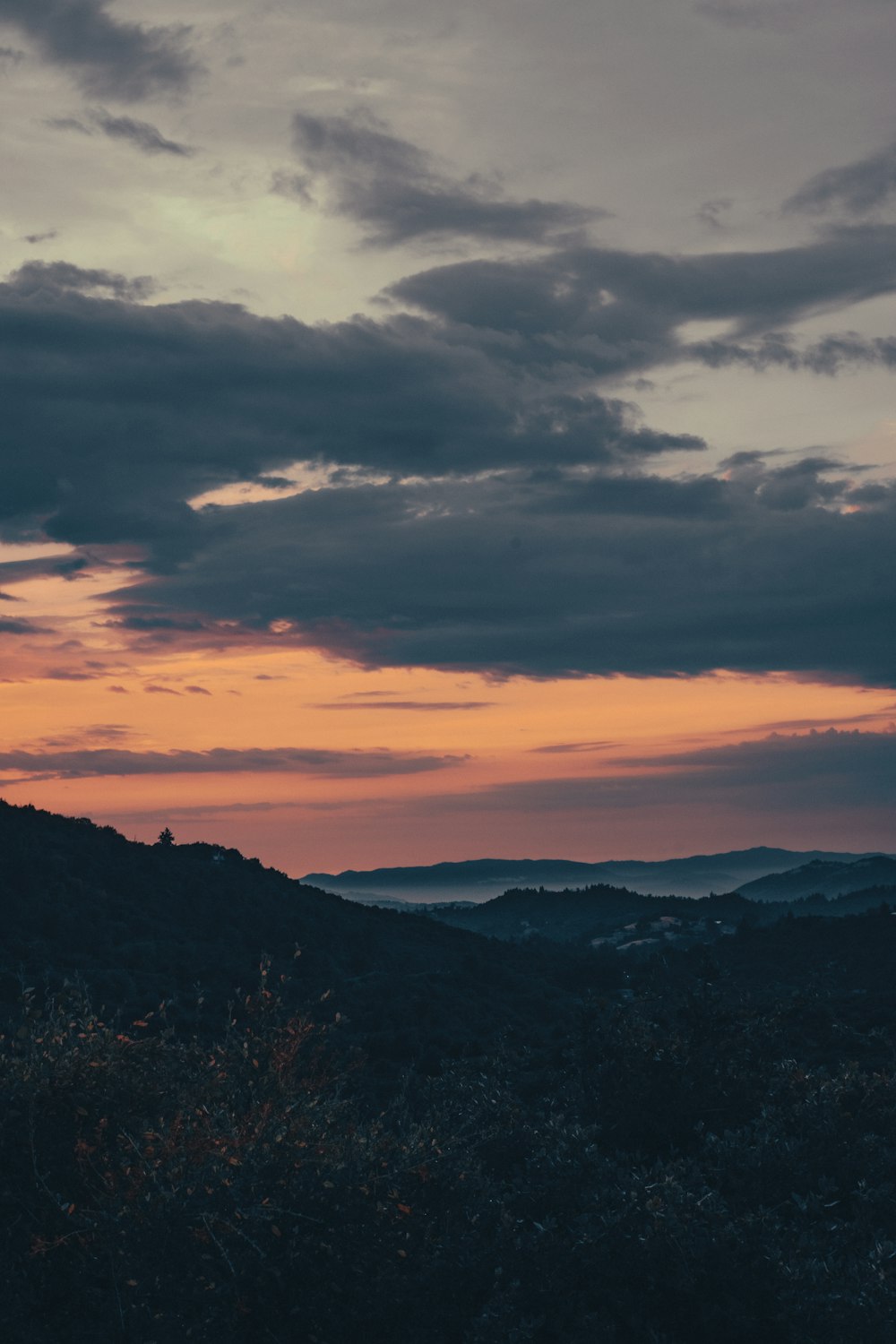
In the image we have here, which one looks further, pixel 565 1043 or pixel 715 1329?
pixel 565 1043

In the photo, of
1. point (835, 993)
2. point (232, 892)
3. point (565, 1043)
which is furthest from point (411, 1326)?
point (232, 892)

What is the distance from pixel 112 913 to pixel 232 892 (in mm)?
11971

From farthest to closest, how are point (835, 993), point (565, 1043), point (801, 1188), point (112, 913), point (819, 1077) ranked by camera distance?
point (112, 913) → point (835, 993) → point (565, 1043) → point (819, 1077) → point (801, 1188)

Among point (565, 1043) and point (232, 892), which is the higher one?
point (232, 892)

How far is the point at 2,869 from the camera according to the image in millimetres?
81625

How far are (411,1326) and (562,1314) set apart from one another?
2.50 metres

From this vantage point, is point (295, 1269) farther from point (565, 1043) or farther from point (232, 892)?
point (232, 892)

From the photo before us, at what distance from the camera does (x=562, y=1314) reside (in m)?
19.5

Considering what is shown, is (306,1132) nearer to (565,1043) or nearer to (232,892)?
(565,1043)

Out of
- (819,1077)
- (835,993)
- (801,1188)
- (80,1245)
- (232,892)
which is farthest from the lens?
(232,892)

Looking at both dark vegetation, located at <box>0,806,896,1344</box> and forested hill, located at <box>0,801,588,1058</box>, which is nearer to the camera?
dark vegetation, located at <box>0,806,896,1344</box>

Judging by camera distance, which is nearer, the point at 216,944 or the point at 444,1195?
the point at 444,1195

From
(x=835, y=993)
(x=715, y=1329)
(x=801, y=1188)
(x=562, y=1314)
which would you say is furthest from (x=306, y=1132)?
(x=835, y=993)

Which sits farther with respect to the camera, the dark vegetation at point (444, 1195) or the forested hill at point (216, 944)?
the forested hill at point (216, 944)
